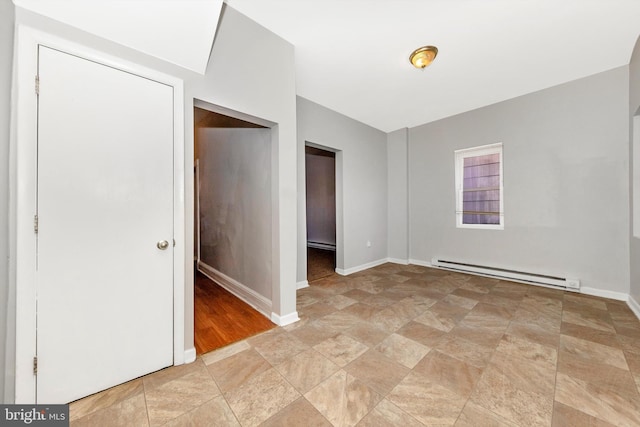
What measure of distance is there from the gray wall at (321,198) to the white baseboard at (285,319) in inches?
169

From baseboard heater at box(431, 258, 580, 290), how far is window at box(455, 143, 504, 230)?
69 cm

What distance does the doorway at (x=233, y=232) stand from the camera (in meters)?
2.39

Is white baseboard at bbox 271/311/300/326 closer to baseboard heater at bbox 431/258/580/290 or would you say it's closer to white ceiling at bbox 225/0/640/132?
white ceiling at bbox 225/0/640/132

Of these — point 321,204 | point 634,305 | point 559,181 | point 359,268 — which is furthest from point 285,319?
point 321,204

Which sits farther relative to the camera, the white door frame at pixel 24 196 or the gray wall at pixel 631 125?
the gray wall at pixel 631 125

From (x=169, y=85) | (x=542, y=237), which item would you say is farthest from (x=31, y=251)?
(x=542, y=237)

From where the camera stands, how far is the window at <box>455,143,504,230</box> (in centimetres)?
383

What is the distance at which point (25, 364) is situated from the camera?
1.24 meters

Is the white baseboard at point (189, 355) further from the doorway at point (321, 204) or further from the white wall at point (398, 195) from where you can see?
the doorway at point (321, 204)

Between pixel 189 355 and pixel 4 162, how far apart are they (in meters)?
1.58

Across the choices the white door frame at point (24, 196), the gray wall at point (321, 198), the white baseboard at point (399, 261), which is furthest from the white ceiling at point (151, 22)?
the gray wall at point (321, 198)

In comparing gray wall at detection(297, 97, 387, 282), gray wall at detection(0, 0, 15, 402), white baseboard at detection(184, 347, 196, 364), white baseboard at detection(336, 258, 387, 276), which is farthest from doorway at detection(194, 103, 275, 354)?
white baseboard at detection(336, 258, 387, 276)

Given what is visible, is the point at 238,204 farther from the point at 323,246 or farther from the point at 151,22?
the point at 323,246

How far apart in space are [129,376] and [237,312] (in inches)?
44.4
